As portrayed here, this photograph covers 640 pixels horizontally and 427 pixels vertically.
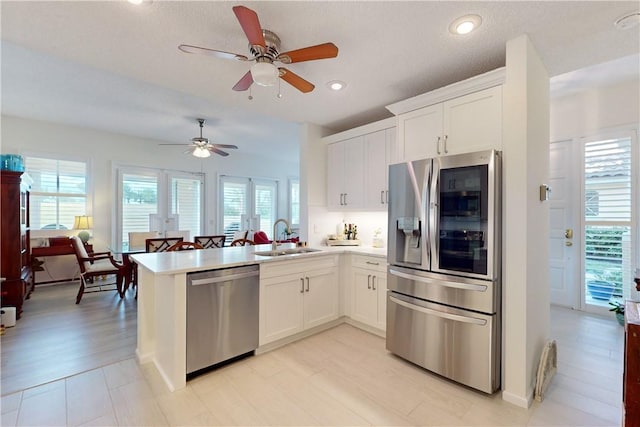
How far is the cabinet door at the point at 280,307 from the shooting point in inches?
104

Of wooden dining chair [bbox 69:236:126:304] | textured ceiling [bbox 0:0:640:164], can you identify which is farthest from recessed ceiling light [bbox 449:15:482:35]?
wooden dining chair [bbox 69:236:126:304]

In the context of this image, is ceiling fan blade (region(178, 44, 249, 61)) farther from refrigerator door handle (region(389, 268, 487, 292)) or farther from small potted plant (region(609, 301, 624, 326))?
small potted plant (region(609, 301, 624, 326))

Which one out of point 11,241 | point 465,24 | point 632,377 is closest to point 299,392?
point 632,377

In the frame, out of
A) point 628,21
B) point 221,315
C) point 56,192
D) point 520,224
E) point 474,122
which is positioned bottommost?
point 221,315

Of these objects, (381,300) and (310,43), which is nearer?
(310,43)

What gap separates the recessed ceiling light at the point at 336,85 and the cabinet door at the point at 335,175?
1.02 metres

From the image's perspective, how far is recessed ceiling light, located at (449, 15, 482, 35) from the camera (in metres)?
1.80

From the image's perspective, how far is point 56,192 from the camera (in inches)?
195

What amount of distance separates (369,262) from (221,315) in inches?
63.2

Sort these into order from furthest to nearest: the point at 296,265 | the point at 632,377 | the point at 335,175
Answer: the point at 335,175
the point at 296,265
the point at 632,377

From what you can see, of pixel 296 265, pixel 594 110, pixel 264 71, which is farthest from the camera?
pixel 594 110

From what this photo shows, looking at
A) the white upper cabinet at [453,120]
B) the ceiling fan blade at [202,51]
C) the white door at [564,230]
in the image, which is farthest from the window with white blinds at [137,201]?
the white door at [564,230]

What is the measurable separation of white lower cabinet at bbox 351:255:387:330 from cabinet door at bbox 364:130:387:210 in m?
0.68

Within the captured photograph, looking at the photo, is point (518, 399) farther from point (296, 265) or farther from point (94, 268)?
point (94, 268)
